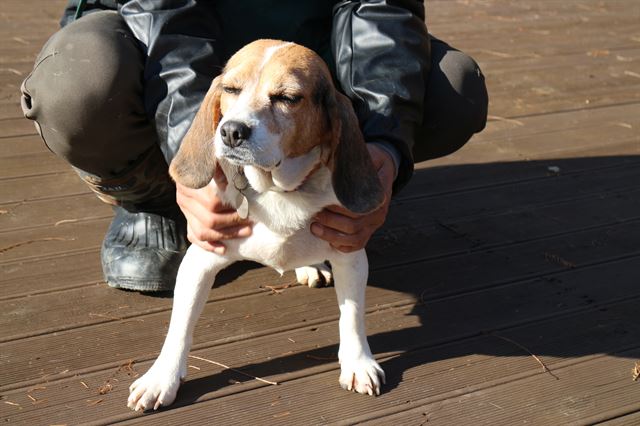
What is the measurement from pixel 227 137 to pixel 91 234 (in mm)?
1445

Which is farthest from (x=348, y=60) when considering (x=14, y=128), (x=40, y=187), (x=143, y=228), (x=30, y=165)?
(x=14, y=128)

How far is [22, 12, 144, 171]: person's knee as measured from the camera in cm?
277

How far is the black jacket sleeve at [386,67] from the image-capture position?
2.75m

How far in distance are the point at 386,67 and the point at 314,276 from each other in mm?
755

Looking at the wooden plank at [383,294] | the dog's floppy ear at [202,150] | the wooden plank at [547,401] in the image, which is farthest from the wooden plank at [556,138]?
the dog's floppy ear at [202,150]

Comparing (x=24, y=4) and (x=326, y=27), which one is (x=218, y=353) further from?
(x=24, y=4)

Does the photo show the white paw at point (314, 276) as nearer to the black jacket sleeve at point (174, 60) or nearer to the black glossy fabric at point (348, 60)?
the black glossy fabric at point (348, 60)

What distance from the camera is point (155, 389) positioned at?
93.9 inches

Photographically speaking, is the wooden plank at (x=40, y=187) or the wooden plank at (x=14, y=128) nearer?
the wooden plank at (x=40, y=187)

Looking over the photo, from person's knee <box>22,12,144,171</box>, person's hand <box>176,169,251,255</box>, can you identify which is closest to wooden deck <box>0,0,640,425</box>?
person's hand <box>176,169,251,255</box>

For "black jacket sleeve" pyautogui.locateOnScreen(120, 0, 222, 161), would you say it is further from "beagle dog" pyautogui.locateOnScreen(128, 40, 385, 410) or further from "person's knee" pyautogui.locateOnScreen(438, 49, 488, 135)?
"person's knee" pyautogui.locateOnScreen(438, 49, 488, 135)

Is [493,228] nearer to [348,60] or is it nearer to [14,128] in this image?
[348,60]

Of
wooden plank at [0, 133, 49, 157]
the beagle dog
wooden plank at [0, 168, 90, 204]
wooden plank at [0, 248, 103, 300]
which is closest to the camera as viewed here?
the beagle dog

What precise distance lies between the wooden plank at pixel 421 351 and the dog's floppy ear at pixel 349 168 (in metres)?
0.57
